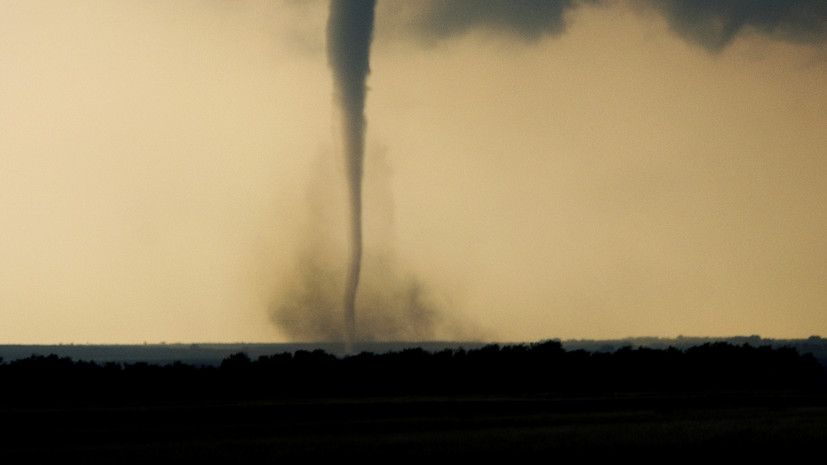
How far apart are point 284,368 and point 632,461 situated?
50281 mm

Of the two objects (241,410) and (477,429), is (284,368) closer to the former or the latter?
(241,410)

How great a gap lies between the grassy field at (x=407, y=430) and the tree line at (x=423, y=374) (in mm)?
9451

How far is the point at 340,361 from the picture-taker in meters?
89.1

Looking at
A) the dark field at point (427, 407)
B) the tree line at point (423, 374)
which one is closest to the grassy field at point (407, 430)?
the dark field at point (427, 407)

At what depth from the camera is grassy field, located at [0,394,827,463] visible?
4147 centimetres

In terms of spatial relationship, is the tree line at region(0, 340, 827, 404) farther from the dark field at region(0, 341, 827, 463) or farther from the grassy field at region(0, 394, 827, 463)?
the grassy field at region(0, 394, 827, 463)

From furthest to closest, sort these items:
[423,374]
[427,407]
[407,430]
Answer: [423,374] → [427,407] → [407,430]

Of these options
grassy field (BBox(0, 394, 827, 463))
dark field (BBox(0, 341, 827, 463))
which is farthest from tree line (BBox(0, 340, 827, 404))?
grassy field (BBox(0, 394, 827, 463))

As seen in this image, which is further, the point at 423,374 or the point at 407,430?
the point at 423,374

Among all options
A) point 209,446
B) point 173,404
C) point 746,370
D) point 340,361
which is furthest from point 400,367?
point 209,446

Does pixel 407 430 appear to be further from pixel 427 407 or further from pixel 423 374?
pixel 423 374

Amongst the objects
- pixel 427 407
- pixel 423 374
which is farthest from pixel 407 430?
pixel 423 374

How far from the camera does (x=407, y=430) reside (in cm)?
4975

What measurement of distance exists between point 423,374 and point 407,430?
39.2 metres
